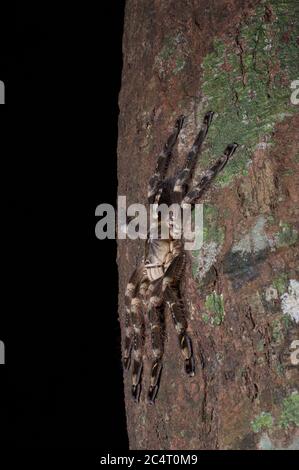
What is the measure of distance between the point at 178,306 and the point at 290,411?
1.57 ft

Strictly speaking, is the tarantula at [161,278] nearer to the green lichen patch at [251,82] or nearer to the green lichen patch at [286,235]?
the green lichen patch at [251,82]

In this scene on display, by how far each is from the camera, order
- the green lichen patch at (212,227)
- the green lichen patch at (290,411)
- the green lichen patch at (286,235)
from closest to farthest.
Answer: the green lichen patch at (290,411)
the green lichen patch at (286,235)
the green lichen patch at (212,227)

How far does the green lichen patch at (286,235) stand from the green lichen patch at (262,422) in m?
0.42

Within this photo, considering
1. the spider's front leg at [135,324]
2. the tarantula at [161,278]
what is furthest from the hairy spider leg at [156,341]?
the spider's front leg at [135,324]

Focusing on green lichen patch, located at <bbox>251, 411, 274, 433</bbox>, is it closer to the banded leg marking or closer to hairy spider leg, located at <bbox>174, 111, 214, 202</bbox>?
the banded leg marking

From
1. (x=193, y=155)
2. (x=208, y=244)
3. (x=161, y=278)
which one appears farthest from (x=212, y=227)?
(x=161, y=278)

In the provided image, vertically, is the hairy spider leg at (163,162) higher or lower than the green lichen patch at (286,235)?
higher

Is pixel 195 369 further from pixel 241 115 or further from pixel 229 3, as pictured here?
pixel 229 3

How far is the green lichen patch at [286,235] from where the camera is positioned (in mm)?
1612

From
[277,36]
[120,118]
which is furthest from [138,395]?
[277,36]

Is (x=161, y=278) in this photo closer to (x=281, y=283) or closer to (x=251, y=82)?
(x=281, y=283)

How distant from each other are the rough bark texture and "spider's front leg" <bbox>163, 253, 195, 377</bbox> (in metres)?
0.03

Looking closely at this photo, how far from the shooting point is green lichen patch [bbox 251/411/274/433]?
5.00ft

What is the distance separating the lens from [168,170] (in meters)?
2.03
